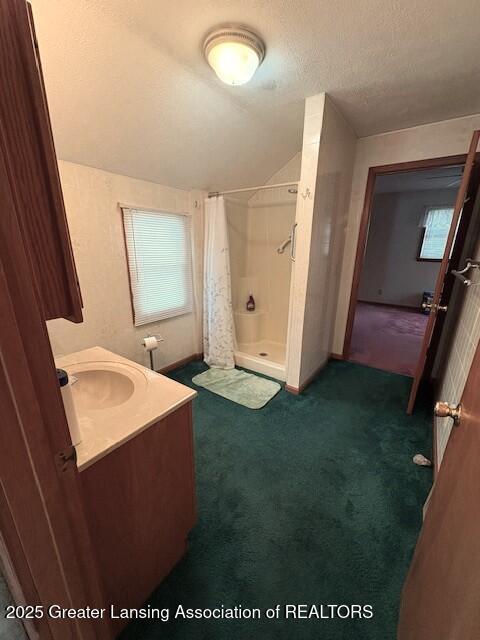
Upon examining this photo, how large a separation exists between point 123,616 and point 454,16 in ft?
9.61

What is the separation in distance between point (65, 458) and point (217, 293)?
7.79 ft

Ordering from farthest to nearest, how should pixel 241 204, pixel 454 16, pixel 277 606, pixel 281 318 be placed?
pixel 281 318, pixel 241 204, pixel 454 16, pixel 277 606

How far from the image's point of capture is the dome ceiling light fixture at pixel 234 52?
1.31 meters

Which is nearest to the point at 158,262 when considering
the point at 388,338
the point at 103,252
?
the point at 103,252

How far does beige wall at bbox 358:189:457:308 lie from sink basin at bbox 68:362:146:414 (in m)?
6.29

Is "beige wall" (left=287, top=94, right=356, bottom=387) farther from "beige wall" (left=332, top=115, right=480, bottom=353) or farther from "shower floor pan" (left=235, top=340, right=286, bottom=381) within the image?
"shower floor pan" (left=235, top=340, right=286, bottom=381)

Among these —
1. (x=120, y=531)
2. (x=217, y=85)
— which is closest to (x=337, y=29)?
(x=217, y=85)

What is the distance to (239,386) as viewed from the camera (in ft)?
8.51

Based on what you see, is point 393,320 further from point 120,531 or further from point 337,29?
point 120,531

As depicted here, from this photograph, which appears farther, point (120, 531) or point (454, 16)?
point (454, 16)

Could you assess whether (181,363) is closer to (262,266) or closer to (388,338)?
(262,266)

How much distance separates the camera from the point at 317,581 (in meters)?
1.13

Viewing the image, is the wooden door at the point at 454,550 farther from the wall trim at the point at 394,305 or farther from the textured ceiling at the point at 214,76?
the wall trim at the point at 394,305

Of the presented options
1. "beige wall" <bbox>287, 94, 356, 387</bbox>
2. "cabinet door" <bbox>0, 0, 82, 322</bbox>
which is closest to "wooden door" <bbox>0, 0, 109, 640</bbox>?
"cabinet door" <bbox>0, 0, 82, 322</bbox>
